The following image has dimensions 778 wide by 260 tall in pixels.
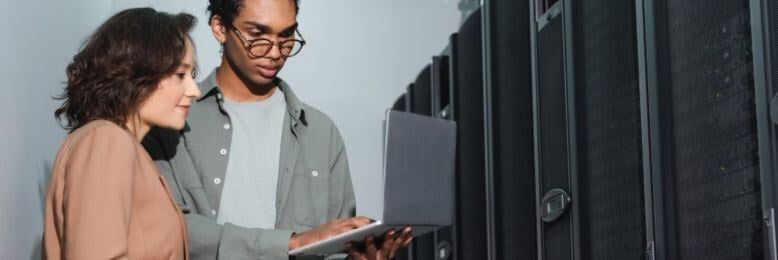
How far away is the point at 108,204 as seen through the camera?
146 cm

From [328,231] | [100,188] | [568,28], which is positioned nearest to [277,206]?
[328,231]

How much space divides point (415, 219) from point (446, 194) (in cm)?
9

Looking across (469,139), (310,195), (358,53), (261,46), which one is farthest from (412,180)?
(358,53)

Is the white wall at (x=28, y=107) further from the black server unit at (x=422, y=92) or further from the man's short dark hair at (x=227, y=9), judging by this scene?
the black server unit at (x=422, y=92)

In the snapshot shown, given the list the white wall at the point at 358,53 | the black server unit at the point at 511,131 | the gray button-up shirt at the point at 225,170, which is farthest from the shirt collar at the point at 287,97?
the black server unit at the point at 511,131

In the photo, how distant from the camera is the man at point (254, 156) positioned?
1.76m

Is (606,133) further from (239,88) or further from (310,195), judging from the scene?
(239,88)

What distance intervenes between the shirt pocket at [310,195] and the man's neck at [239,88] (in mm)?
161

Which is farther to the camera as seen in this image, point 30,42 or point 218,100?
point 218,100

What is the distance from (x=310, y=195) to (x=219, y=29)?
35 cm

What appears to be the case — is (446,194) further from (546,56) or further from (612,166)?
(546,56)

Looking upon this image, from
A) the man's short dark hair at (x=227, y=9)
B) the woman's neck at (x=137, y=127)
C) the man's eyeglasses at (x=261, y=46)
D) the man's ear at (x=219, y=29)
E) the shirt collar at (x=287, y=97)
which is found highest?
the man's short dark hair at (x=227, y=9)

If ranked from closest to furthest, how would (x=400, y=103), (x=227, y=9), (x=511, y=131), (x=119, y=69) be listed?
(x=119, y=69)
(x=227, y=9)
(x=511, y=131)
(x=400, y=103)

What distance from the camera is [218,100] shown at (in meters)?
1.93
